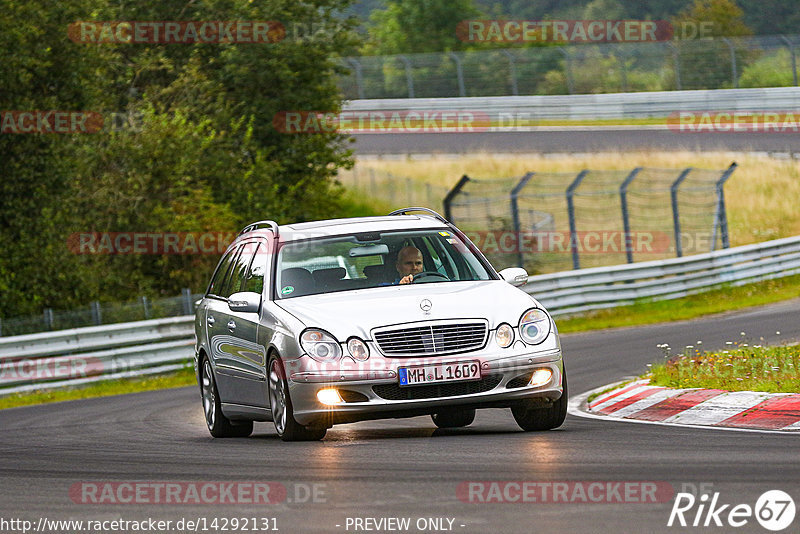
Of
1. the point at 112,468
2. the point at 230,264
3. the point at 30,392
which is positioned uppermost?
the point at 230,264

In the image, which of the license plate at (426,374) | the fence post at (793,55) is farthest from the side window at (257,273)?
the fence post at (793,55)

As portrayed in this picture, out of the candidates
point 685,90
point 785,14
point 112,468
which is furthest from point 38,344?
point 785,14

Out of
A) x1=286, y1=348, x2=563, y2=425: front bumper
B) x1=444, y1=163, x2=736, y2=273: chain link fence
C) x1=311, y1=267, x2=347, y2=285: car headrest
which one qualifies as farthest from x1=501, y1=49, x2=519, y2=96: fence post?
x1=286, y1=348, x2=563, y2=425: front bumper

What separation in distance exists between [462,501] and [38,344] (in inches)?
602

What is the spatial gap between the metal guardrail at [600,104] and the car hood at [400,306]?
102 ft

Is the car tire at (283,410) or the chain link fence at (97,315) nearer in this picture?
the car tire at (283,410)

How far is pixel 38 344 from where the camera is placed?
21.1 meters

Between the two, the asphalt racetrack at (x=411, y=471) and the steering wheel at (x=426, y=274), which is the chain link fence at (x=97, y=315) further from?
the steering wheel at (x=426, y=274)

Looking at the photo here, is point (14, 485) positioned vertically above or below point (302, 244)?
below

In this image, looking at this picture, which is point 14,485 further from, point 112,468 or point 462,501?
point 462,501

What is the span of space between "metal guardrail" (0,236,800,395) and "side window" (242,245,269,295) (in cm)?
1030

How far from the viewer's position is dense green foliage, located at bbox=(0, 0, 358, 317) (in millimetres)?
25406

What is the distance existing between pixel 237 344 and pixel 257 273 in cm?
57

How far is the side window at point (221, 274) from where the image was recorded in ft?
40.7
